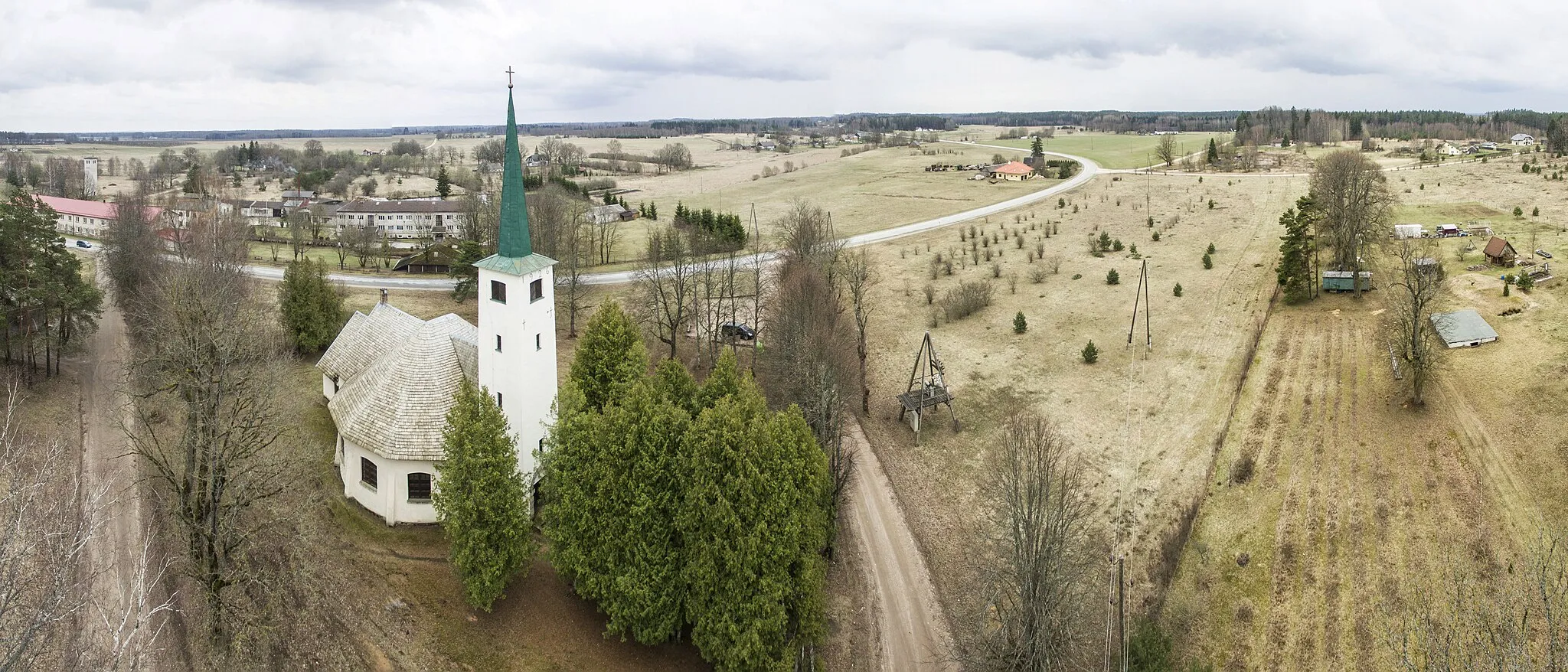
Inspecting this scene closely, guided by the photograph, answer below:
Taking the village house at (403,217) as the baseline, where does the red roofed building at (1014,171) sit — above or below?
above

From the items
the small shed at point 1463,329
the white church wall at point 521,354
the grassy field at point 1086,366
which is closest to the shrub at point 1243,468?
the grassy field at point 1086,366

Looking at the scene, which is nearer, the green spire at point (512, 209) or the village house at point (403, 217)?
the green spire at point (512, 209)

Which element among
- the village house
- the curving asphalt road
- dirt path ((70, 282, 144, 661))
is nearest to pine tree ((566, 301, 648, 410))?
dirt path ((70, 282, 144, 661))

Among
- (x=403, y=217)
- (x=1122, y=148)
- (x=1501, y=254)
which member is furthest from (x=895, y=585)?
(x=1122, y=148)

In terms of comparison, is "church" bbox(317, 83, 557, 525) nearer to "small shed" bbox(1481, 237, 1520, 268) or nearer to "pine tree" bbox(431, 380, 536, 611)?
"pine tree" bbox(431, 380, 536, 611)

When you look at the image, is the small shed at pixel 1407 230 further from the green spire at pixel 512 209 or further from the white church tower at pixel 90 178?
the white church tower at pixel 90 178

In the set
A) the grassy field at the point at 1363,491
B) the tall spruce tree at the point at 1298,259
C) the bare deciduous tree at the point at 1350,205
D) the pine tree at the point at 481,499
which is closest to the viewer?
the pine tree at the point at 481,499
